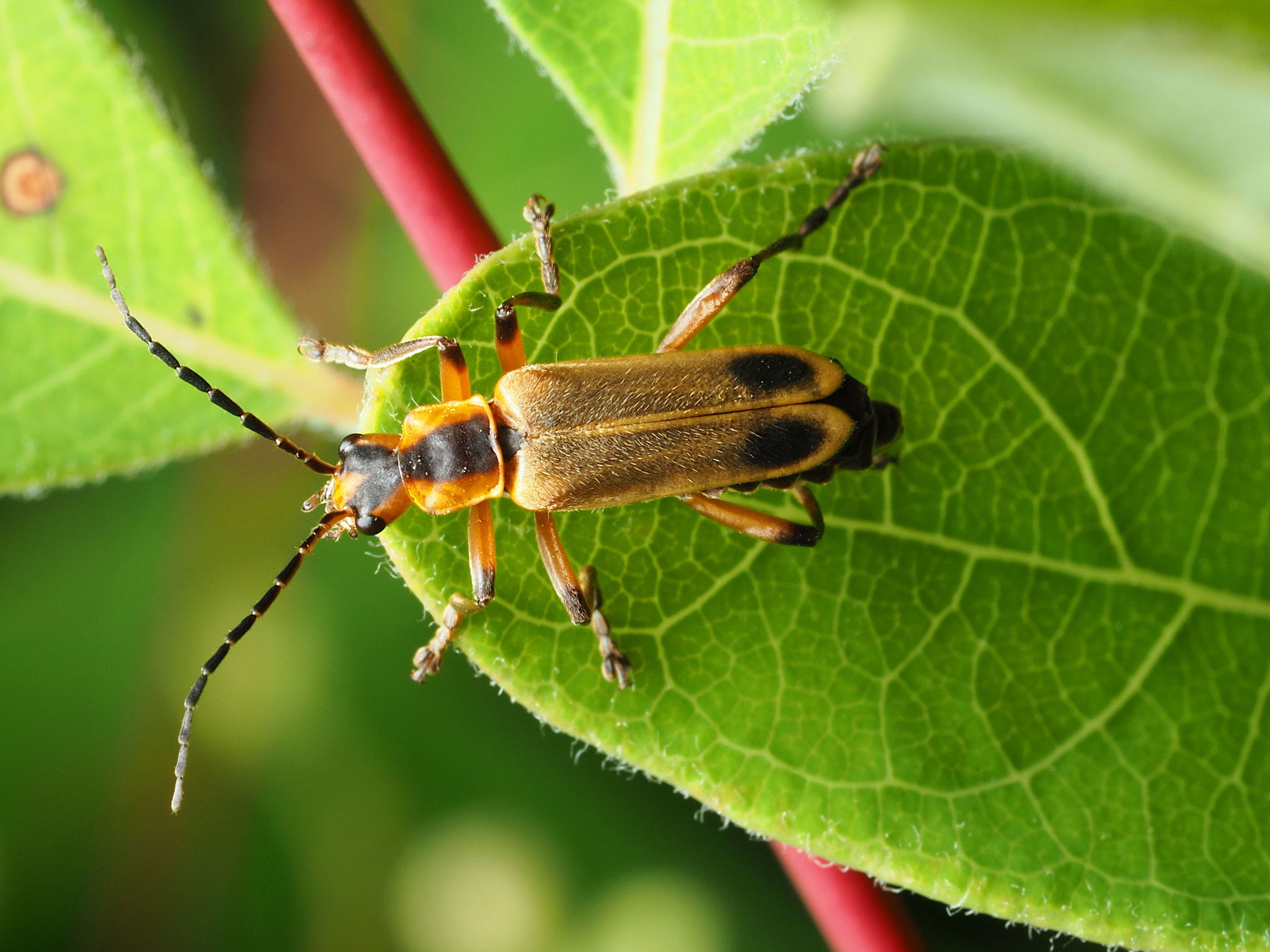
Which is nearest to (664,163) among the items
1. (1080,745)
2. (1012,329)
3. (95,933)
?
(1012,329)

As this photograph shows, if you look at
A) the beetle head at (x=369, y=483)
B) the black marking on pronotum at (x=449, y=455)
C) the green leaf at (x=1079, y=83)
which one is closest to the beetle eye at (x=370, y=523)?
the beetle head at (x=369, y=483)

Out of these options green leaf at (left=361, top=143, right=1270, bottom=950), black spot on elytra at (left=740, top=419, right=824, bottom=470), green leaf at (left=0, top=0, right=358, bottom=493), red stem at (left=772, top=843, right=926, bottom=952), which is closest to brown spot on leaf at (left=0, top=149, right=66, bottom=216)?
green leaf at (left=0, top=0, right=358, bottom=493)

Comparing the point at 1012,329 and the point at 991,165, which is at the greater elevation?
the point at 991,165

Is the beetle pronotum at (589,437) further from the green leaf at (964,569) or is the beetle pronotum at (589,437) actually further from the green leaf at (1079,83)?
the green leaf at (1079,83)

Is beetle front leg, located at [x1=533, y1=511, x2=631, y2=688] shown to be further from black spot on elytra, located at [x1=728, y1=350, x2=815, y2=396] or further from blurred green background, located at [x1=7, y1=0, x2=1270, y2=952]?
blurred green background, located at [x1=7, y1=0, x2=1270, y2=952]

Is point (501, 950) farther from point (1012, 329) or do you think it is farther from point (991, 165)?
point (991, 165)

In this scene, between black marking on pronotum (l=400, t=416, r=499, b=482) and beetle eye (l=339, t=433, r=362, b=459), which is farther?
beetle eye (l=339, t=433, r=362, b=459)

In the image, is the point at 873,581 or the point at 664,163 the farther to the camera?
the point at 664,163
